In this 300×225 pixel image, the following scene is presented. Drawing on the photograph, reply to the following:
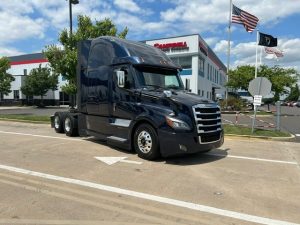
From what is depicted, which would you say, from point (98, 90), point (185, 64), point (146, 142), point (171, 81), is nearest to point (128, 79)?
point (171, 81)

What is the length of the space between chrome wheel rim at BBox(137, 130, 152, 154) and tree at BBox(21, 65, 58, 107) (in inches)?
1794

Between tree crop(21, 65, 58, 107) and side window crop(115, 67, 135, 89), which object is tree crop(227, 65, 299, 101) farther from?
side window crop(115, 67, 135, 89)

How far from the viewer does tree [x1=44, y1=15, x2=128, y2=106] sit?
21.3m

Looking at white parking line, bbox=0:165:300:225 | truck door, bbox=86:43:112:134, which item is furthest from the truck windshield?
white parking line, bbox=0:165:300:225

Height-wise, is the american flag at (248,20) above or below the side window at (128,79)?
above

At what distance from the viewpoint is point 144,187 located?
22.0 ft

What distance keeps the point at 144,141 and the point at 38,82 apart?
46541 mm

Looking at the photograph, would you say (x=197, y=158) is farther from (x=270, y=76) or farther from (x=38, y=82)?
(x=38, y=82)

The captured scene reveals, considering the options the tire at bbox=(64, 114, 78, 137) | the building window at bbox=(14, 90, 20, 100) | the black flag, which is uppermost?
the black flag

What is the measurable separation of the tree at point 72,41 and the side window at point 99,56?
9794 mm

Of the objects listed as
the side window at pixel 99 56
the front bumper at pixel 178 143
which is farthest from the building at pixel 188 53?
the front bumper at pixel 178 143

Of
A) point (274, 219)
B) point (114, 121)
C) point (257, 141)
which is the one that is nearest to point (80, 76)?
point (114, 121)

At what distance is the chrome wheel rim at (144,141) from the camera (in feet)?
30.0

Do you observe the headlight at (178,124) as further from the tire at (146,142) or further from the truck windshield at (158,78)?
the truck windshield at (158,78)
